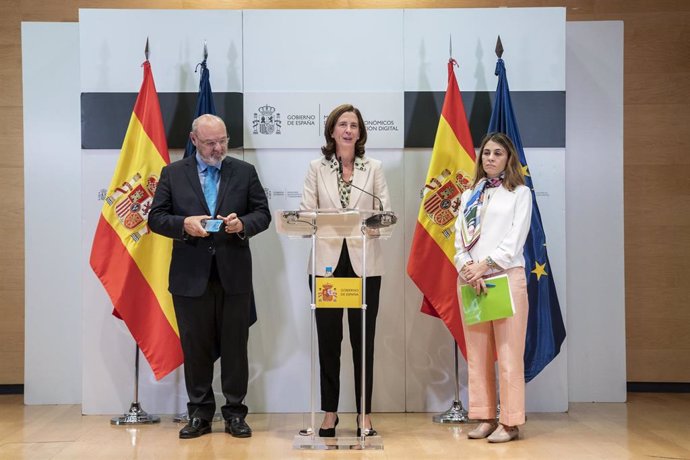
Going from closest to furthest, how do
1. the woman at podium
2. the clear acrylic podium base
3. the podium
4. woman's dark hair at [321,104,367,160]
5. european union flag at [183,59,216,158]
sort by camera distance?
1. the podium
2. the clear acrylic podium base
3. the woman at podium
4. woman's dark hair at [321,104,367,160]
5. european union flag at [183,59,216,158]

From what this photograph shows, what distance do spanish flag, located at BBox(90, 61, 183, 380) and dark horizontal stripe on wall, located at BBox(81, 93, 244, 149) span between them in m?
0.25

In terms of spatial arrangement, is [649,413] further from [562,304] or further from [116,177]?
[116,177]

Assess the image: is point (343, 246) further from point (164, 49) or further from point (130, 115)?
point (164, 49)

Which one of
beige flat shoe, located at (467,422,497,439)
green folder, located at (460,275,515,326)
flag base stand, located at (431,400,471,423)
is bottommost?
flag base stand, located at (431,400,471,423)

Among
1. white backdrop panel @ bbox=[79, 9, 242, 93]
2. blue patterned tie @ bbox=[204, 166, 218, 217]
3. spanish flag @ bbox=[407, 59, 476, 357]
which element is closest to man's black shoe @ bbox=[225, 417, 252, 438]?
blue patterned tie @ bbox=[204, 166, 218, 217]

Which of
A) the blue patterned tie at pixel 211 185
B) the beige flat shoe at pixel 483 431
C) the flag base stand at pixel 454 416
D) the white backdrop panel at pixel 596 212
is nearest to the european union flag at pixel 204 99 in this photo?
the blue patterned tie at pixel 211 185

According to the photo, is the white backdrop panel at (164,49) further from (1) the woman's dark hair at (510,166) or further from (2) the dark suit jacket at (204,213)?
(1) the woman's dark hair at (510,166)

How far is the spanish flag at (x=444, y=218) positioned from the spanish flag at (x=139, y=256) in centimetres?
156

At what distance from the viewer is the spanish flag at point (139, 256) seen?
5.10m

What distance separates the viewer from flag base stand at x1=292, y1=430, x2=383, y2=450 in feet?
14.0

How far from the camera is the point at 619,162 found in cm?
581

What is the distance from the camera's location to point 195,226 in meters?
4.35

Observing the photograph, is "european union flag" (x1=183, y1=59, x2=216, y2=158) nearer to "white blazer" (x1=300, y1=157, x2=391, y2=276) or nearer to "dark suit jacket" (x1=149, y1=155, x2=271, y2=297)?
"dark suit jacket" (x1=149, y1=155, x2=271, y2=297)

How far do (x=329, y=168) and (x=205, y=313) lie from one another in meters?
1.07
